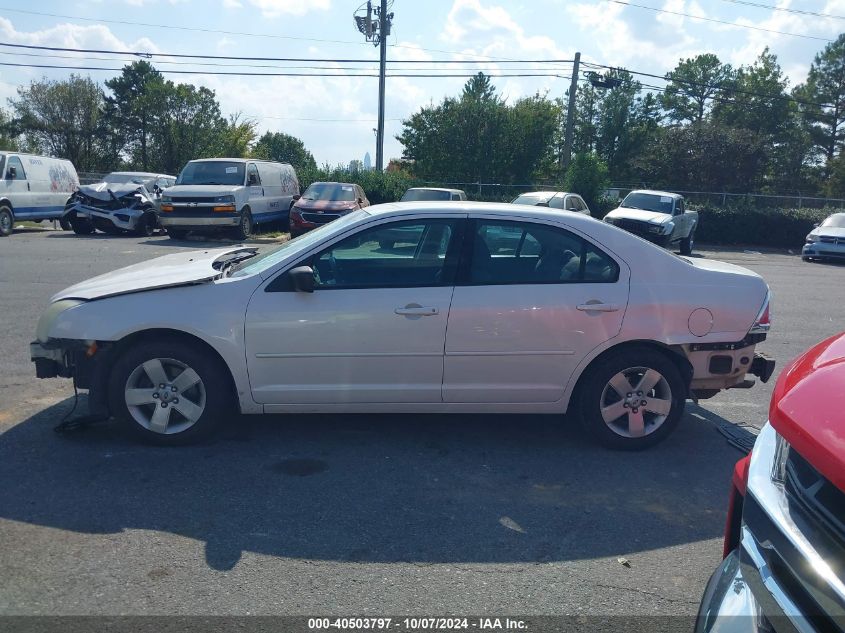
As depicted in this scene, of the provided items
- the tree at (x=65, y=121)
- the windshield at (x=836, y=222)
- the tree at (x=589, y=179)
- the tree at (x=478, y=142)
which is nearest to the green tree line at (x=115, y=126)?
the tree at (x=65, y=121)

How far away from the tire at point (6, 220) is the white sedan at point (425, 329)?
54.2 ft

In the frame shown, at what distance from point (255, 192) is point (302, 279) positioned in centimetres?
1679

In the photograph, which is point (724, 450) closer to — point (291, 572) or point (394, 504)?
point (394, 504)

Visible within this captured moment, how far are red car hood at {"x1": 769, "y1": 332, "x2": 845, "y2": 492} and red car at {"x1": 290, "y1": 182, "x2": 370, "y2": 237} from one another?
17.6 metres

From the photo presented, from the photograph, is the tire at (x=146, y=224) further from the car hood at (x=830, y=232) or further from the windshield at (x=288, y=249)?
the car hood at (x=830, y=232)

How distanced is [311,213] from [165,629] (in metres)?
17.7

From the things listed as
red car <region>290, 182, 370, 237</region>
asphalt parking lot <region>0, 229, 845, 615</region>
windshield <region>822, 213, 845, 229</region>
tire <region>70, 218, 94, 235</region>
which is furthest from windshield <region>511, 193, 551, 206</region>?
asphalt parking lot <region>0, 229, 845, 615</region>

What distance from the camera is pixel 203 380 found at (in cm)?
493

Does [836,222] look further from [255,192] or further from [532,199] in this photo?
[255,192]

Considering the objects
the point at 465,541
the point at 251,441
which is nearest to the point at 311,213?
the point at 251,441

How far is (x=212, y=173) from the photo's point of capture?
20.3 meters

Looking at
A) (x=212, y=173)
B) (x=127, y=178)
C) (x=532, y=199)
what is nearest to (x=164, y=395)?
(x=532, y=199)

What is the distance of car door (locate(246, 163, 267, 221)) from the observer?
67.6ft

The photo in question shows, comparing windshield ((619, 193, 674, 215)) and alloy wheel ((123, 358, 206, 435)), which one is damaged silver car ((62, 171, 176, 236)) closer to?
windshield ((619, 193, 674, 215))
